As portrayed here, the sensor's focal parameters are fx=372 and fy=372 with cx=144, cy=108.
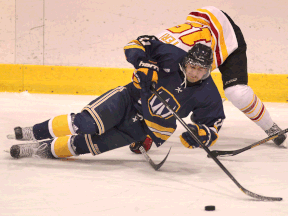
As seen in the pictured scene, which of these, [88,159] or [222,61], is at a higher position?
[222,61]

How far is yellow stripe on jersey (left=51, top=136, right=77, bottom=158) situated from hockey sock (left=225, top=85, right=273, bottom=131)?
3.76 ft

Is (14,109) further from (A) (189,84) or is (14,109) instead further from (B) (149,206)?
(B) (149,206)

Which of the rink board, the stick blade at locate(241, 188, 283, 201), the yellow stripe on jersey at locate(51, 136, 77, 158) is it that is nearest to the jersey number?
the yellow stripe on jersey at locate(51, 136, 77, 158)

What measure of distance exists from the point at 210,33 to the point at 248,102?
56 centimetres

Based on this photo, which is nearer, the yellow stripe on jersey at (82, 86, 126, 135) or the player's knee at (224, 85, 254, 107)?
the yellow stripe on jersey at (82, 86, 126, 135)

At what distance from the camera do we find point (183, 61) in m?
1.81

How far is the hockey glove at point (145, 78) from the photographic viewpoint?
175 centimetres

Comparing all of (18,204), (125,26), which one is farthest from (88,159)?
(125,26)

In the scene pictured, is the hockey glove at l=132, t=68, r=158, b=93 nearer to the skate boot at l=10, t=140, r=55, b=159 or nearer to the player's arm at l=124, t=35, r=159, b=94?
the player's arm at l=124, t=35, r=159, b=94

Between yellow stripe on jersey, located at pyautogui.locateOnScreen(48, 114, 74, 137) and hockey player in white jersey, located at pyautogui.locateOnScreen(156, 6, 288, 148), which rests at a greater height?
hockey player in white jersey, located at pyautogui.locateOnScreen(156, 6, 288, 148)

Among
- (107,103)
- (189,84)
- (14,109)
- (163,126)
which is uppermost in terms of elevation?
(189,84)

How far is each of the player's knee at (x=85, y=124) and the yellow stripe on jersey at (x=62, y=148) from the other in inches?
5.6

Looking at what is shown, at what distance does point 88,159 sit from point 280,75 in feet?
11.5

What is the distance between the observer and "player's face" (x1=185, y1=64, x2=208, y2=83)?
176 cm
